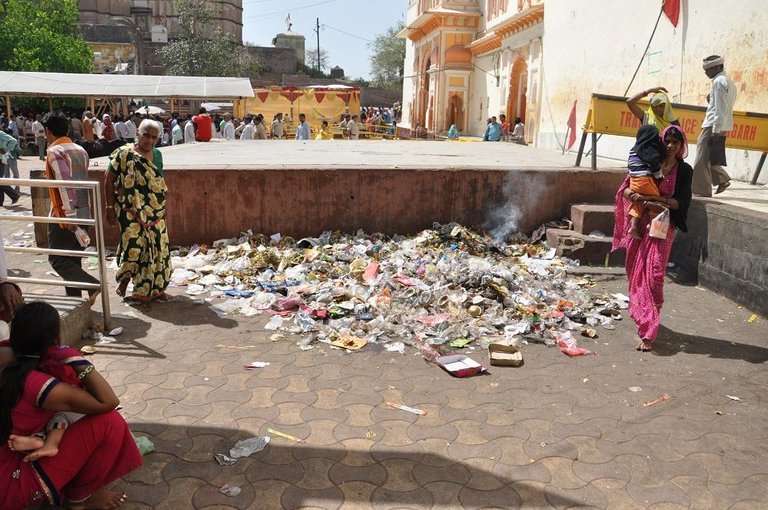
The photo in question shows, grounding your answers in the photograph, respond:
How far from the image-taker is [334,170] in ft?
23.2

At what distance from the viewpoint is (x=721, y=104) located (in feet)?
21.8

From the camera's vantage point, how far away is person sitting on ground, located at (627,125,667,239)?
→ 4305 mm

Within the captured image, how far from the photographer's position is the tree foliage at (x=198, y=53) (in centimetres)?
3894

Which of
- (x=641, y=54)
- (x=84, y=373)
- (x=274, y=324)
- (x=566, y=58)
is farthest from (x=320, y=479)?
(x=566, y=58)

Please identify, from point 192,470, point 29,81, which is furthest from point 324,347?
point 29,81

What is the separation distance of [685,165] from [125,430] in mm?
4051

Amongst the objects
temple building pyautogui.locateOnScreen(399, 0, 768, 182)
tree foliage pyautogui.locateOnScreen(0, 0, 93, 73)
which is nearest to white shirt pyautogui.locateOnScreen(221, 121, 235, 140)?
temple building pyautogui.locateOnScreen(399, 0, 768, 182)

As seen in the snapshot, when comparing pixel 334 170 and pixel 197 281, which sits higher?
pixel 334 170

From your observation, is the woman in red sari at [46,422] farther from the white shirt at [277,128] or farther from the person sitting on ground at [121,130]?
the person sitting on ground at [121,130]

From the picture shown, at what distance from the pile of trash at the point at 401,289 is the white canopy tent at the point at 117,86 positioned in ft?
48.6

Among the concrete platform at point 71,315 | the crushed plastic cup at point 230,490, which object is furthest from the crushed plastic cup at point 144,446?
the concrete platform at point 71,315

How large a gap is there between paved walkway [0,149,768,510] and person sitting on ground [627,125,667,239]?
984 millimetres

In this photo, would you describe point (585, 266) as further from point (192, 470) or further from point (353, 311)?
point (192, 470)

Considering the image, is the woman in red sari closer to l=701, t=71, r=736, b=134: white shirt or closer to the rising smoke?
the rising smoke
